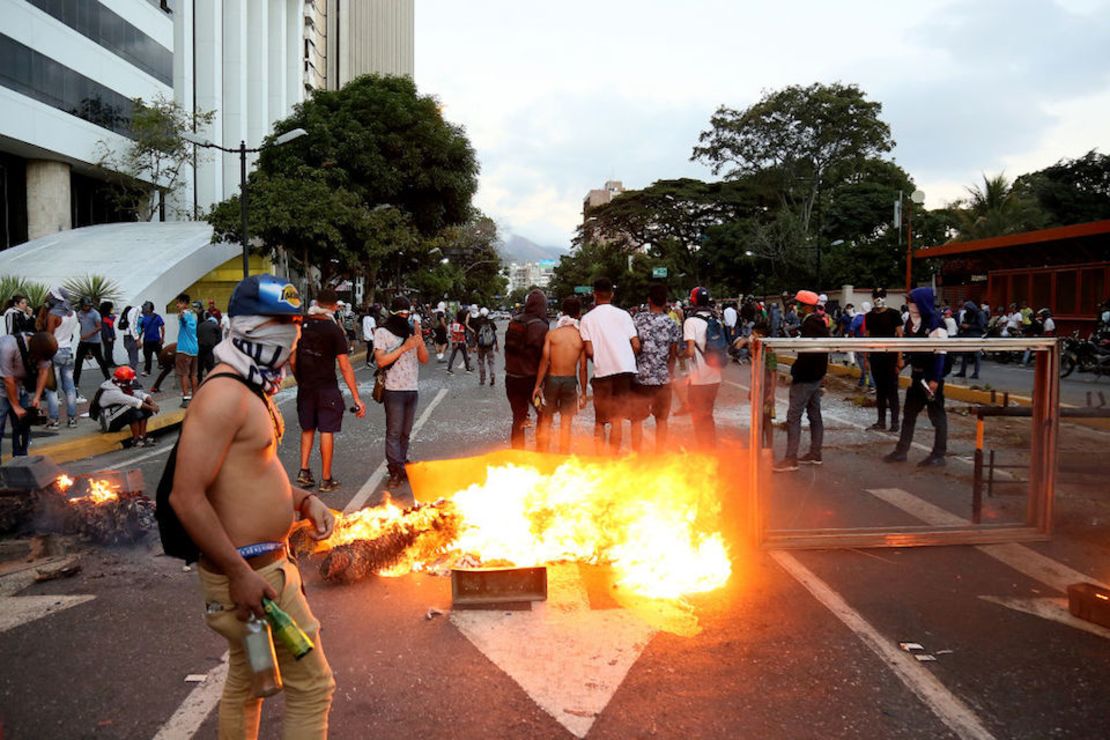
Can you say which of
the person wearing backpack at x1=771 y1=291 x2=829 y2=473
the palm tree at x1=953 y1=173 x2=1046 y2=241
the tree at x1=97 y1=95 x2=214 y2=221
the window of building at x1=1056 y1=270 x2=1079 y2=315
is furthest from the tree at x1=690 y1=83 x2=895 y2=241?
the person wearing backpack at x1=771 y1=291 x2=829 y2=473

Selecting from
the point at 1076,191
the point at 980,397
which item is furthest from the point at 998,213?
the point at 980,397

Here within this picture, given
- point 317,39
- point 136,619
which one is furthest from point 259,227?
point 317,39

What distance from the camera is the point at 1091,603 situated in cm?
427

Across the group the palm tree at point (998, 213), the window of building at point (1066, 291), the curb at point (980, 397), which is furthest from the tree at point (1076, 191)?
the curb at point (980, 397)

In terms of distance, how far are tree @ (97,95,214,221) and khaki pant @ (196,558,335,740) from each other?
38306 millimetres

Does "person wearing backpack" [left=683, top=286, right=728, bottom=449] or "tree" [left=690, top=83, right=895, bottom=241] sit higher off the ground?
"tree" [left=690, top=83, right=895, bottom=241]

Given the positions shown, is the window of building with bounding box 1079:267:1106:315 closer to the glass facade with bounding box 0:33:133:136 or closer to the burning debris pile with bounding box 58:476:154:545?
the burning debris pile with bounding box 58:476:154:545

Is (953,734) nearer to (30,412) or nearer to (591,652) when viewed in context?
(591,652)

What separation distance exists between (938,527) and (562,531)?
295 cm

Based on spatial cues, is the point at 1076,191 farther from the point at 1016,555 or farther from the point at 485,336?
the point at 1016,555

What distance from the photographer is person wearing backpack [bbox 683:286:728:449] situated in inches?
326

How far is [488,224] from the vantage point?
3125 inches

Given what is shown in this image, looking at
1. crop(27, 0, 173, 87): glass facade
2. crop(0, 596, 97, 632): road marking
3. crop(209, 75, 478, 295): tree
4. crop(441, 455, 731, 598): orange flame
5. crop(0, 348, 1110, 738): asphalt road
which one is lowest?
crop(0, 596, 97, 632): road marking

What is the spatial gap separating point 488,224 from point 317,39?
23129 mm
